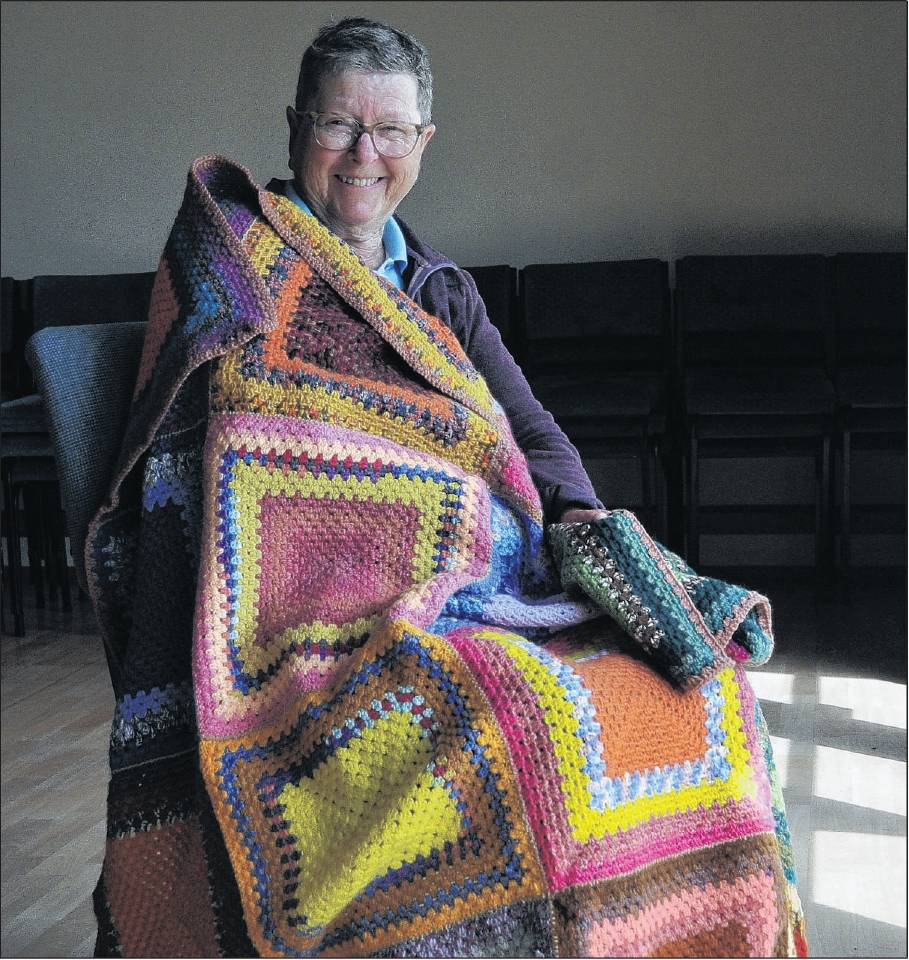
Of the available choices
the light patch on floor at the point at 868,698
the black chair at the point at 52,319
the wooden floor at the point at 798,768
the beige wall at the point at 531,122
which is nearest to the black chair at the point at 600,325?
the beige wall at the point at 531,122

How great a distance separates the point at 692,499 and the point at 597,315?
0.76 metres

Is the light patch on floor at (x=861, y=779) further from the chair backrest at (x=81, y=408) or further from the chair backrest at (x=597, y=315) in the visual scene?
the chair backrest at (x=597, y=315)

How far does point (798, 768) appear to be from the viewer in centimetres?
256

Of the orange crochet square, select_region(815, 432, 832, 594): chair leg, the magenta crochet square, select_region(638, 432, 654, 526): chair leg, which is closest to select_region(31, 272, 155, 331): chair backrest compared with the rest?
select_region(638, 432, 654, 526): chair leg

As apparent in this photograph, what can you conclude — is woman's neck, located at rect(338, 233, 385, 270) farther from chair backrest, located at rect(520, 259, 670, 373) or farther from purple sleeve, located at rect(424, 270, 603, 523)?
chair backrest, located at rect(520, 259, 670, 373)

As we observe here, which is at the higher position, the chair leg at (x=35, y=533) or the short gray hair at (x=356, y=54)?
the short gray hair at (x=356, y=54)

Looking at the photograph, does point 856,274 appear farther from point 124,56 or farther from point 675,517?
point 124,56

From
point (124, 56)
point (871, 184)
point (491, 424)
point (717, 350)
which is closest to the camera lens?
point (491, 424)

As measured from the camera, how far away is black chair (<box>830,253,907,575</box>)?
4145 mm

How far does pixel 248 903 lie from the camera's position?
44.1 inches

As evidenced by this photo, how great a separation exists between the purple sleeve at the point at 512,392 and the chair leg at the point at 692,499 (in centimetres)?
250

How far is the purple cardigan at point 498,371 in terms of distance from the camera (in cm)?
157

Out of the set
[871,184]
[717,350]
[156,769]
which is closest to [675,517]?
[717,350]

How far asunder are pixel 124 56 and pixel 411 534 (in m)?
4.24
